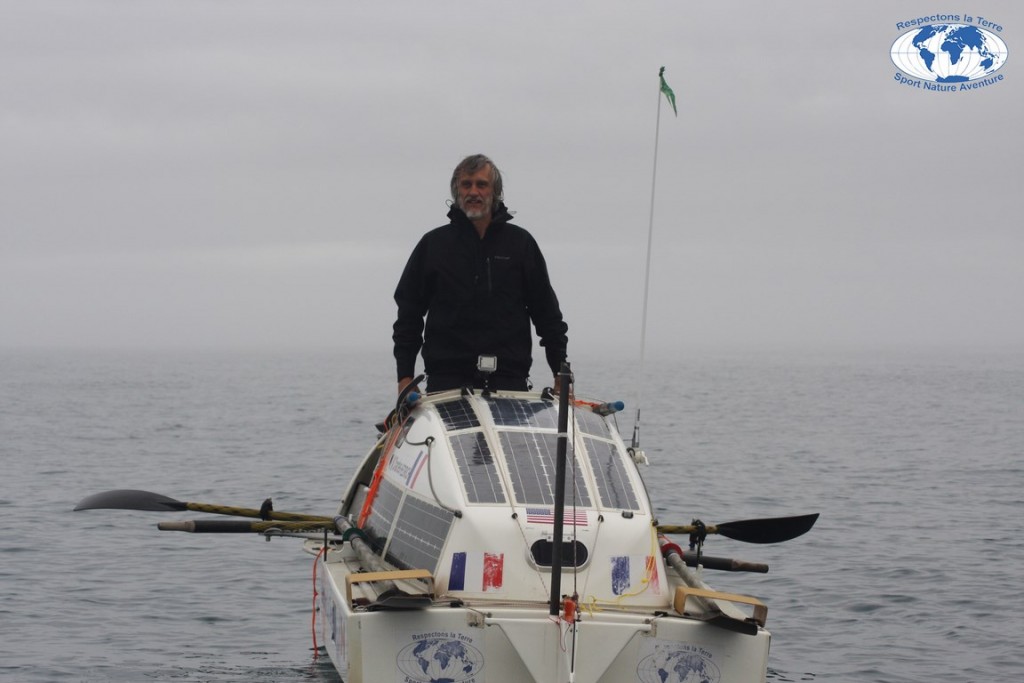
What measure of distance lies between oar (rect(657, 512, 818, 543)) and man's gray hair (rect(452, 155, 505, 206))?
2808 millimetres

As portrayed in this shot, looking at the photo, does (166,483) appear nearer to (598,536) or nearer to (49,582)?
(49,582)

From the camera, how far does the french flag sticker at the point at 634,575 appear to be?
26.0 ft

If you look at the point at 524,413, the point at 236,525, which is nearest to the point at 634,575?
the point at 524,413

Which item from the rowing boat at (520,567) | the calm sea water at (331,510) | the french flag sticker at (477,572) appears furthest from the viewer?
the calm sea water at (331,510)

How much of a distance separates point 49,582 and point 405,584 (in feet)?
29.2

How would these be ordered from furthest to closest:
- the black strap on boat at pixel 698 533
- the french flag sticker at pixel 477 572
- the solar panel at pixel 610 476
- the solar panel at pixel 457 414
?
the black strap on boat at pixel 698 533, the solar panel at pixel 457 414, the solar panel at pixel 610 476, the french flag sticker at pixel 477 572

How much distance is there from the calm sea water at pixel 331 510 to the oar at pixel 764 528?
1.90 metres

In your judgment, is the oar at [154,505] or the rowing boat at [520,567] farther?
the oar at [154,505]

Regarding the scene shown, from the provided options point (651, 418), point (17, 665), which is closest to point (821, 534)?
point (17, 665)

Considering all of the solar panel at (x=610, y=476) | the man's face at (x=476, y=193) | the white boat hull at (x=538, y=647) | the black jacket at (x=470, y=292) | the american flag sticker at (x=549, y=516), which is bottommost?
the white boat hull at (x=538, y=647)

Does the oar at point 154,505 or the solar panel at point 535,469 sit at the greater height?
the solar panel at point 535,469

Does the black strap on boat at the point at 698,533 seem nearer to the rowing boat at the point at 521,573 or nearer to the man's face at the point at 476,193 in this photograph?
the rowing boat at the point at 521,573

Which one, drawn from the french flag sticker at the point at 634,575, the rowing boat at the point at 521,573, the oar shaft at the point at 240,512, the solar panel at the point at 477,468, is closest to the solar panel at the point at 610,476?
the rowing boat at the point at 521,573

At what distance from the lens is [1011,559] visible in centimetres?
1750
